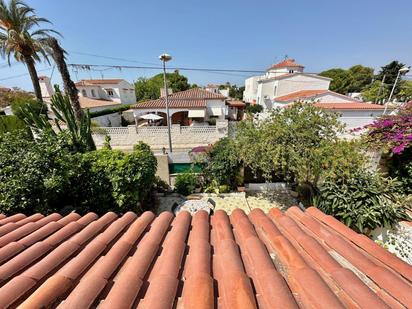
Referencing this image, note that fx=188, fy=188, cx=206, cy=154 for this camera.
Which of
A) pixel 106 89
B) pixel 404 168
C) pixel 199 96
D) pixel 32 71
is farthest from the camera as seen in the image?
pixel 106 89

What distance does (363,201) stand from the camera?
768 centimetres

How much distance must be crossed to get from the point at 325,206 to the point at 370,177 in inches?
87.7

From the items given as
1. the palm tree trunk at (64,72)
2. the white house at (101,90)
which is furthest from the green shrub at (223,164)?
the white house at (101,90)

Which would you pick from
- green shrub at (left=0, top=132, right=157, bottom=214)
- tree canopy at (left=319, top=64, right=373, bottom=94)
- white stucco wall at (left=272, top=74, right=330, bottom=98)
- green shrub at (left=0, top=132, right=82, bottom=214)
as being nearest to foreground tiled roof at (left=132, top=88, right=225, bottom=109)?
green shrub at (left=0, top=132, right=157, bottom=214)

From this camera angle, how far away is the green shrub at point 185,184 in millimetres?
13602

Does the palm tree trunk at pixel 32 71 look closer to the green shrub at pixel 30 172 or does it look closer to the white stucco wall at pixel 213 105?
the green shrub at pixel 30 172

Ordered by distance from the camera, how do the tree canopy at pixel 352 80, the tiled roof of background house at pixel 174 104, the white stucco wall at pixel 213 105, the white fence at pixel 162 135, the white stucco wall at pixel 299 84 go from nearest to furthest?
the white fence at pixel 162 135, the tiled roof of background house at pixel 174 104, the white stucco wall at pixel 213 105, the white stucco wall at pixel 299 84, the tree canopy at pixel 352 80

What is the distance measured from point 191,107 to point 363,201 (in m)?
25.8

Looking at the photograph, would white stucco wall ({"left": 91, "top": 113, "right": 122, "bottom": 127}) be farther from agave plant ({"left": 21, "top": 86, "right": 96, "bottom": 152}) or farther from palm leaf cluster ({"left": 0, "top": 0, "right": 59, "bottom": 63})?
agave plant ({"left": 21, "top": 86, "right": 96, "bottom": 152})

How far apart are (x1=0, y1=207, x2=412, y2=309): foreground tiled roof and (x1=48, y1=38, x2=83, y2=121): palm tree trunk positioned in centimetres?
1110

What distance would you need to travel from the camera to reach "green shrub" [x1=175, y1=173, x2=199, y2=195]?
13602 mm

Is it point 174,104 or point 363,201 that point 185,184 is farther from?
point 174,104

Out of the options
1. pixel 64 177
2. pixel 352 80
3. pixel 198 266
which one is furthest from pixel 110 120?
pixel 352 80

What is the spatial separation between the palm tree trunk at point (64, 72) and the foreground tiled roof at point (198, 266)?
1110 cm
